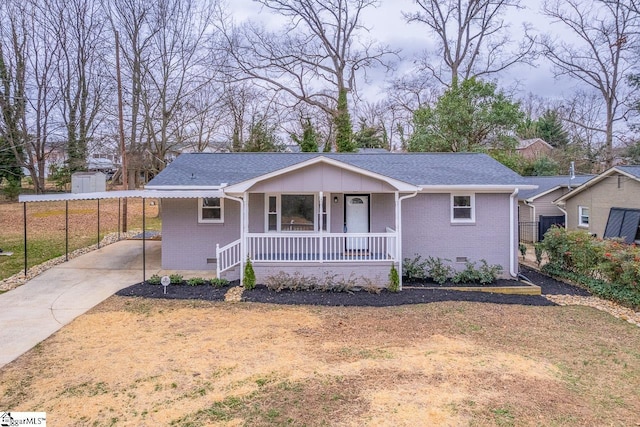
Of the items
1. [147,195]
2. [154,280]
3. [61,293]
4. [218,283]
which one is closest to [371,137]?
[147,195]

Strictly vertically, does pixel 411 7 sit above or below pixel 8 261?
above

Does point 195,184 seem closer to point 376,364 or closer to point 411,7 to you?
point 376,364

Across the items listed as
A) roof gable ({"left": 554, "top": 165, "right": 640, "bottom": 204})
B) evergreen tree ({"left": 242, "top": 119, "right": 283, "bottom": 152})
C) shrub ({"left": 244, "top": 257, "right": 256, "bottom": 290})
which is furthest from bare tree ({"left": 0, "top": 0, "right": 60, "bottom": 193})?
roof gable ({"left": 554, "top": 165, "right": 640, "bottom": 204})

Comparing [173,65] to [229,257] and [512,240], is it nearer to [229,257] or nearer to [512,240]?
[229,257]

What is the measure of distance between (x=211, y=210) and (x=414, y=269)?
6.60 metres

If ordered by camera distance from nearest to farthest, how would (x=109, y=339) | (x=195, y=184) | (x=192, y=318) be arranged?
(x=109, y=339)
(x=192, y=318)
(x=195, y=184)

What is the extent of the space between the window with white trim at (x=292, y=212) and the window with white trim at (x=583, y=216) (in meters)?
13.6

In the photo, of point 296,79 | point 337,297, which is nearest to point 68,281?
point 337,297

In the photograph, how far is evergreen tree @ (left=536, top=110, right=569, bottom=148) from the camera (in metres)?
39.7

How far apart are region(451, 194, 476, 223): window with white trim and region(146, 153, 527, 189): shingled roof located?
53 cm

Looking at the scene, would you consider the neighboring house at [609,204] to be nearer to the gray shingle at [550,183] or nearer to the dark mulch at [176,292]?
the gray shingle at [550,183]

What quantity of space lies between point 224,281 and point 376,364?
5887mm

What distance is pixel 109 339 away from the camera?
6848 millimetres

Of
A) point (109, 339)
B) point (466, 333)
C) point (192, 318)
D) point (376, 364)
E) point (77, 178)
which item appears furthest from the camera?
point (77, 178)
